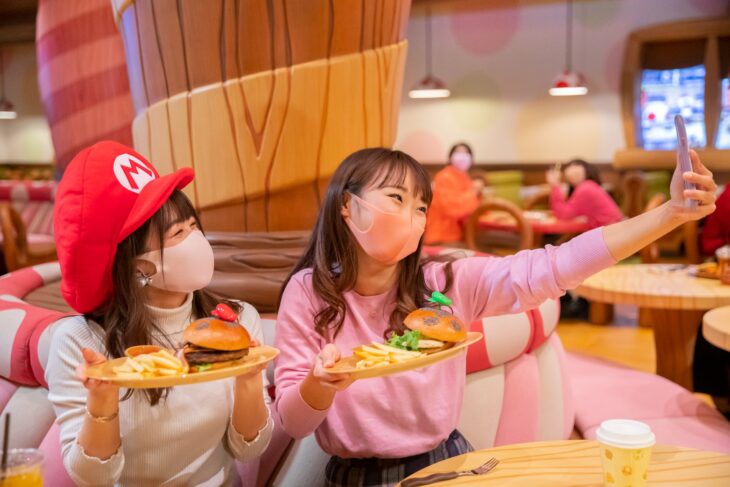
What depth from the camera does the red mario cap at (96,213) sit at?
1448mm

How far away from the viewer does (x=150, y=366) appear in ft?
3.97

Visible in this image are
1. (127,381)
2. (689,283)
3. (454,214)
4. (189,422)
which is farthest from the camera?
(454,214)

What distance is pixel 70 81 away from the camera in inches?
Answer: 137

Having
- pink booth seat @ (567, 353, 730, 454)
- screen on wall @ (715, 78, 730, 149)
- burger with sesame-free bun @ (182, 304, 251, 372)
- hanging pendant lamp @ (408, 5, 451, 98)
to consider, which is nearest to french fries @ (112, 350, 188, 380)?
burger with sesame-free bun @ (182, 304, 251, 372)

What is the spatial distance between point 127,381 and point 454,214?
5380 mm

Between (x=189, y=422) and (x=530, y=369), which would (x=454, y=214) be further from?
(x=189, y=422)

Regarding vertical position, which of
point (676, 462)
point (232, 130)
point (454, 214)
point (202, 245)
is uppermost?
point (232, 130)

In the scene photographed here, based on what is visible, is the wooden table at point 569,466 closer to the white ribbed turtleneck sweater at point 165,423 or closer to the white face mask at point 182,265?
the white ribbed turtleneck sweater at point 165,423

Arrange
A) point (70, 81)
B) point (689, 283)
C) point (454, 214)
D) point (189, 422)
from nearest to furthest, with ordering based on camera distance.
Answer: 1. point (189, 422)
2. point (70, 81)
3. point (689, 283)
4. point (454, 214)

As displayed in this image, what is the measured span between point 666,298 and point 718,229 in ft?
9.63

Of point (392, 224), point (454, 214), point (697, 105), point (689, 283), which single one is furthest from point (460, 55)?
point (392, 224)

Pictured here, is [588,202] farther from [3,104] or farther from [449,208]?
[3,104]

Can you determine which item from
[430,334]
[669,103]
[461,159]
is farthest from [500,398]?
[669,103]

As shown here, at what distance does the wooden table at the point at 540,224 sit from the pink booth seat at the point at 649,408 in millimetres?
3198
